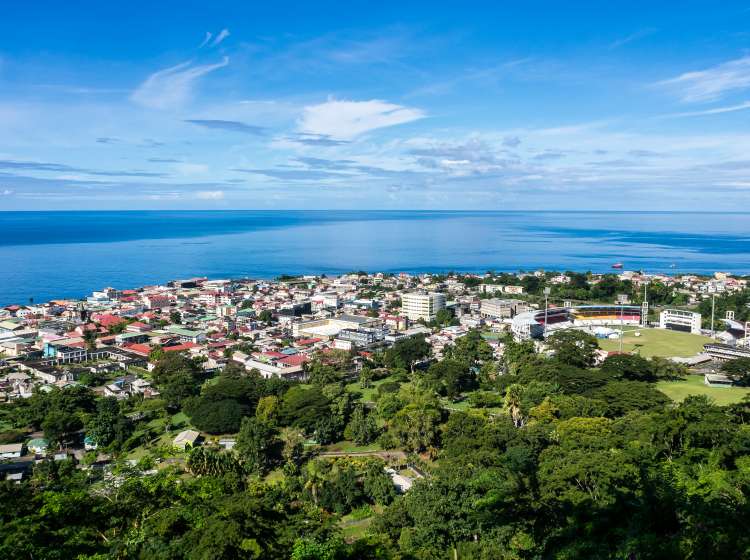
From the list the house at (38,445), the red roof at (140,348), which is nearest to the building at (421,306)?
the red roof at (140,348)

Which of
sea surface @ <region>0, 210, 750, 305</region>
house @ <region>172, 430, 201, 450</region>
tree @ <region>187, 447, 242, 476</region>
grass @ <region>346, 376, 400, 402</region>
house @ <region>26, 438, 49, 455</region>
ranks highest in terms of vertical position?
sea surface @ <region>0, 210, 750, 305</region>

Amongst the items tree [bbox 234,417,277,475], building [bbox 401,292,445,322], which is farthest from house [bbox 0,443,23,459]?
building [bbox 401,292,445,322]

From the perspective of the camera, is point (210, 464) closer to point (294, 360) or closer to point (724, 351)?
point (294, 360)

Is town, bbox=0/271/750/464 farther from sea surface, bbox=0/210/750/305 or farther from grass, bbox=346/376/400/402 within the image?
sea surface, bbox=0/210/750/305

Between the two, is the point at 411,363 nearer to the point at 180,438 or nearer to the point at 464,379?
the point at 464,379

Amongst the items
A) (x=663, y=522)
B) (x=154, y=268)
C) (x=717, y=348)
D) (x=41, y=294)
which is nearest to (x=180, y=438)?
(x=663, y=522)

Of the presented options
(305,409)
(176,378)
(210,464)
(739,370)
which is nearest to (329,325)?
(176,378)

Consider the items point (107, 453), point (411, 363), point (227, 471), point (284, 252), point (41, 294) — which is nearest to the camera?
point (227, 471)
